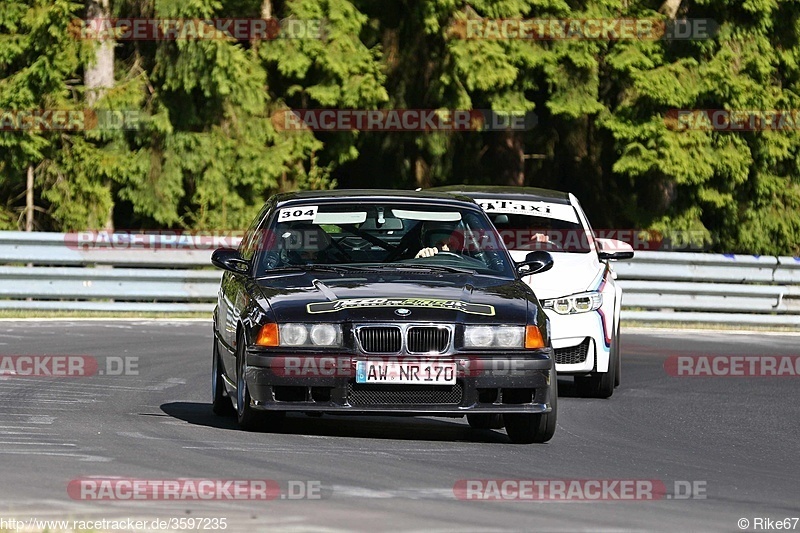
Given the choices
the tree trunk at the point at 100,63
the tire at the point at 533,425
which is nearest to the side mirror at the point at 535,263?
the tire at the point at 533,425

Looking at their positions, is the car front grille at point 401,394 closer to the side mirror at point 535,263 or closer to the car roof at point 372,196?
the side mirror at point 535,263

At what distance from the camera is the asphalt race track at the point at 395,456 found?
7.27m

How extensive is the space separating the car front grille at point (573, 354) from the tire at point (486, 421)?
79.7 inches

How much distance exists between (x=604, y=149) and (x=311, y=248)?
20713 millimetres

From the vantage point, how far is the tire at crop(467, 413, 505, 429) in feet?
36.4

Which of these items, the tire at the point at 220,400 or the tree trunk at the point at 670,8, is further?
the tree trunk at the point at 670,8

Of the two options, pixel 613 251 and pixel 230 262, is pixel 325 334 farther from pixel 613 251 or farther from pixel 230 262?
pixel 613 251

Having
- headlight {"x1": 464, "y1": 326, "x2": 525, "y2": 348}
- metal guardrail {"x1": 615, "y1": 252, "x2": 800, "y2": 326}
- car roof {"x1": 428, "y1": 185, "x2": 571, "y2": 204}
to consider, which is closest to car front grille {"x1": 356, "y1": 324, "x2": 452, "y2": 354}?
headlight {"x1": 464, "y1": 326, "x2": 525, "y2": 348}

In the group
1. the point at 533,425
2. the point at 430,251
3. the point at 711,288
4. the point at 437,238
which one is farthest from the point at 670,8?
the point at 533,425

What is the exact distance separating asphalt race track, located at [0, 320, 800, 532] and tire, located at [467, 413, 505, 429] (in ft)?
0.34

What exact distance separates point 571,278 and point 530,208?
1.46m

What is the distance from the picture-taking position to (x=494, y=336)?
970cm

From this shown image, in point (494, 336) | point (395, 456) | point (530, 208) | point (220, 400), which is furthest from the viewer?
point (530, 208)

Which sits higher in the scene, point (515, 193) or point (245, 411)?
point (515, 193)
